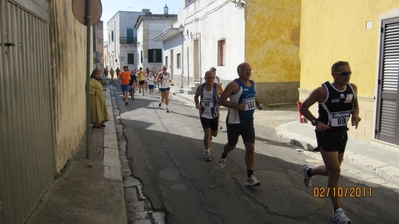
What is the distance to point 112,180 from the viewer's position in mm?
5352

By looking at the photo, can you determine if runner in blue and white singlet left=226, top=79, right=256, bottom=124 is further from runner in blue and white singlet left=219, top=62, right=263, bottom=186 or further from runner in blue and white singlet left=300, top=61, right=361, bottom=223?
runner in blue and white singlet left=300, top=61, right=361, bottom=223

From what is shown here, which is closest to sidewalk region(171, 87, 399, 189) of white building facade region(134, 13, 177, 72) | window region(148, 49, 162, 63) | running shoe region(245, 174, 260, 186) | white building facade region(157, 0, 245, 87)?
running shoe region(245, 174, 260, 186)

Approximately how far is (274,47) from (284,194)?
11.7 m

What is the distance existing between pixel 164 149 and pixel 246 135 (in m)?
2.86

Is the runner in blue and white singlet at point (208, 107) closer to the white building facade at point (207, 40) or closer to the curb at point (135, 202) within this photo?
the curb at point (135, 202)

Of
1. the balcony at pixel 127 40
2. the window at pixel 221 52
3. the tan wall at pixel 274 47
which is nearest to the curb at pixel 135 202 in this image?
the tan wall at pixel 274 47

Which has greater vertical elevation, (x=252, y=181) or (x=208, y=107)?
(x=208, y=107)

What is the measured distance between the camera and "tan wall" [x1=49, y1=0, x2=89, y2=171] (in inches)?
208

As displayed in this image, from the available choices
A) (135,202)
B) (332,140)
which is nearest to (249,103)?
(332,140)

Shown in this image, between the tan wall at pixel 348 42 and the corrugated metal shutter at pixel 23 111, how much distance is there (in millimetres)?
6635

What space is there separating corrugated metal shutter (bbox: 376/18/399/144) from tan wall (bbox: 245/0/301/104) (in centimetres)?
801

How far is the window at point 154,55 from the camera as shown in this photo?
4291cm

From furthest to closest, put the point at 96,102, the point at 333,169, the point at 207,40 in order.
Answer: the point at 207,40
the point at 96,102
the point at 333,169
